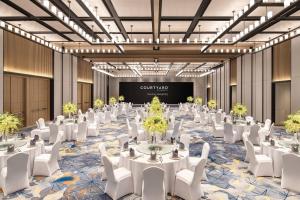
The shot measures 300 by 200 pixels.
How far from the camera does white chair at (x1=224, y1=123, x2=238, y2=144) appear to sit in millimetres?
8492

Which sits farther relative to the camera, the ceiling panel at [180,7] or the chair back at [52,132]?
the chair back at [52,132]

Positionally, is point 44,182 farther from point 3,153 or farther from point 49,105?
point 49,105

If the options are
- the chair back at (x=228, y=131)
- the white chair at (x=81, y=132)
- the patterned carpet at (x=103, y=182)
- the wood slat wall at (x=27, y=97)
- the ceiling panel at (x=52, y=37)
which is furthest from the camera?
the ceiling panel at (x=52, y=37)

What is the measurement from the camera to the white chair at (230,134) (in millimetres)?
8492

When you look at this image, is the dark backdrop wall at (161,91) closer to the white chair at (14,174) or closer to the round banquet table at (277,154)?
the round banquet table at (277,154)

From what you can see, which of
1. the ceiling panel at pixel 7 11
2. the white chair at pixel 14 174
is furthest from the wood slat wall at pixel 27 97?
the white chair at pixel 14 174

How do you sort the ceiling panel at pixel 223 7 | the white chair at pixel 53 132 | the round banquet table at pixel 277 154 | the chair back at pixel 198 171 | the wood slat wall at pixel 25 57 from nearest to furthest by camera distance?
1. the chair back at pixel 198 171
2. the round banquet table at pixel 277 154
3. the ceiling panel at pixel 223 7
4. the white chair at pixel 53 132
5. the wood slat wall at pixel 25 57

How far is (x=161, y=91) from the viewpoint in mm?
32125

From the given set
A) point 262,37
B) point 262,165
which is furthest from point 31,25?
point 262,37

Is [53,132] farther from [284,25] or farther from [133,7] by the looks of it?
[284,25]

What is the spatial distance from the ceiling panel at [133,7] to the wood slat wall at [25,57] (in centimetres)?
488

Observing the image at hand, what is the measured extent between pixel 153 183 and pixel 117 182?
29.2 inches


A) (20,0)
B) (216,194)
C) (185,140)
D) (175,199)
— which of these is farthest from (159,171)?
(20,0)

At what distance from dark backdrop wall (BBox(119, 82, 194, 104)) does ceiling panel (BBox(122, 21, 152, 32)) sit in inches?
867
